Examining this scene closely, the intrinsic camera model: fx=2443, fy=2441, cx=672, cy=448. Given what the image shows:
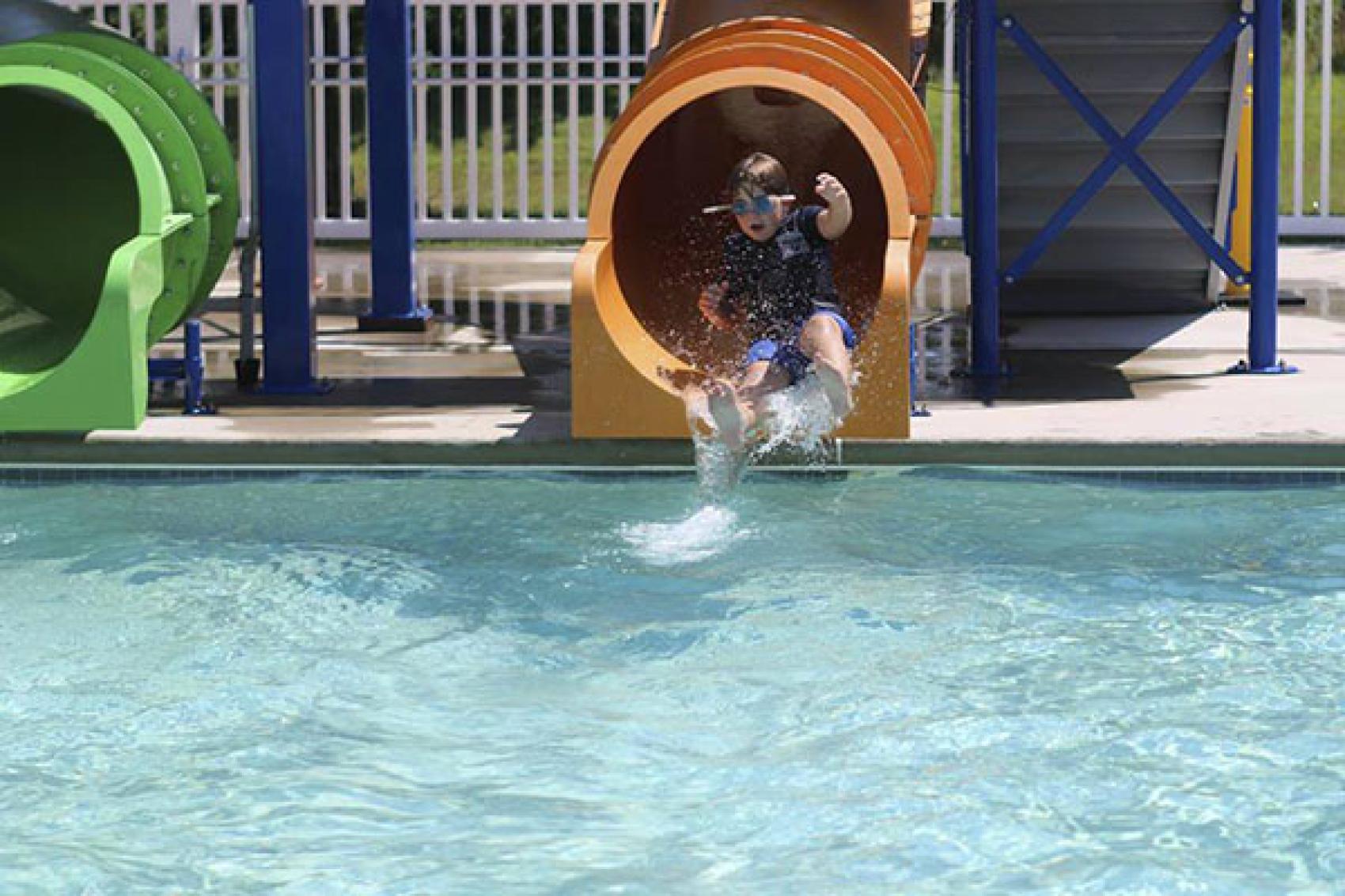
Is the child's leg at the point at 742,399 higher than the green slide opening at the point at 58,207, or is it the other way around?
the green slide opening at the point at 58,207

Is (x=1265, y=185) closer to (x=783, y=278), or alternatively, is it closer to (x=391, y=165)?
(x=783, y=278)

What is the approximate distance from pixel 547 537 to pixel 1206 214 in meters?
6.64

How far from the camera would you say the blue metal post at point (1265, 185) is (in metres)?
11.4

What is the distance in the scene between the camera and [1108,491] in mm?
9594

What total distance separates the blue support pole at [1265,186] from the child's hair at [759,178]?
2641 millimetres

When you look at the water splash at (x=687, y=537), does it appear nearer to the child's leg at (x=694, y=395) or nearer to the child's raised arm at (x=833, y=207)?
the child's leg at (x=694, y=395)

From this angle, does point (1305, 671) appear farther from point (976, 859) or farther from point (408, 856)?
point (408, 856)

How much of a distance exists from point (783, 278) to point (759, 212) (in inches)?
11.6

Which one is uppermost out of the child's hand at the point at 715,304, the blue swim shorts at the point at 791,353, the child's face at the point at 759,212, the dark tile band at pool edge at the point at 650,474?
the child's face at the point at 759,212

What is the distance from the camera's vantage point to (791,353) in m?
9.75

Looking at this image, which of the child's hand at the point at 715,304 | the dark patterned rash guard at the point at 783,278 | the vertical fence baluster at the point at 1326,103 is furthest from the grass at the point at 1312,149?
the child's hand at the point at 715,304

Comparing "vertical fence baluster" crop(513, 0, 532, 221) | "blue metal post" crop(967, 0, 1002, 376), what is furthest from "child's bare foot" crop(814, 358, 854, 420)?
"vertical fence baluster" crop(513, 0, 532, 221)

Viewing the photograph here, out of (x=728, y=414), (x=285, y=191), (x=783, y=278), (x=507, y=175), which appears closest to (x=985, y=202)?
(x=783, y=278)

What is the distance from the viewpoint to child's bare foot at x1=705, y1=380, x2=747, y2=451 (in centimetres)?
931
